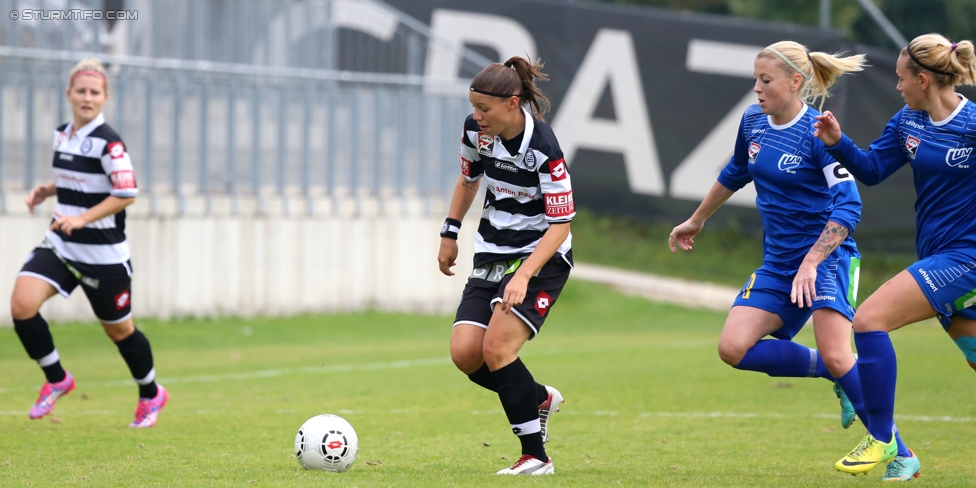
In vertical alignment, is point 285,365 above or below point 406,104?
Answer: below

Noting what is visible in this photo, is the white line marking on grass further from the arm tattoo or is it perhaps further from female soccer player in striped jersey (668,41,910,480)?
the arm tattoo

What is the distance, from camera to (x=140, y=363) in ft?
25.0

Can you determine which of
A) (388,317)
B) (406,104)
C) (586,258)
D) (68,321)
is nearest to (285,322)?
(388,317)

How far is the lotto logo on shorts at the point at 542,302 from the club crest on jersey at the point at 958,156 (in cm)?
205

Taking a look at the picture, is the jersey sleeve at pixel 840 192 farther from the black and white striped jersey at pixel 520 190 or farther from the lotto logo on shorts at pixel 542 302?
the lotto logo on shorts at pixel 542 302

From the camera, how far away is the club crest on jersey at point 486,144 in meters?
5.67

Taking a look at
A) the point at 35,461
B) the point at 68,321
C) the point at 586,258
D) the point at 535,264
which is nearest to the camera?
the point at 535,264

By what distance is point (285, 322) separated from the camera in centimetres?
1512

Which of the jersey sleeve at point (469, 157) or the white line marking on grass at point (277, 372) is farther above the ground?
the jersey sleeve at point (469, 157)

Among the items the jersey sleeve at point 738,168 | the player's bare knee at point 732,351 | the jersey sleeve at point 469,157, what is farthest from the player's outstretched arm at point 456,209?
the player's bare knee at point 732,351

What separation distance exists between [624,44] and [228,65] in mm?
7566

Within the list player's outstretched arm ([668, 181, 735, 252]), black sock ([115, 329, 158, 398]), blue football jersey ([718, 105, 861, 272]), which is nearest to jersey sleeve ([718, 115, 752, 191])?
player's outstretched arm ([668, 181, 735, 252])

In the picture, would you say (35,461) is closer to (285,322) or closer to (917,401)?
(917,401)

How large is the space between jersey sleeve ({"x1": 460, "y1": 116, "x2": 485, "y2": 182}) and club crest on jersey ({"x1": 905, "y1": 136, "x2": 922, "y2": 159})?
2.13m
